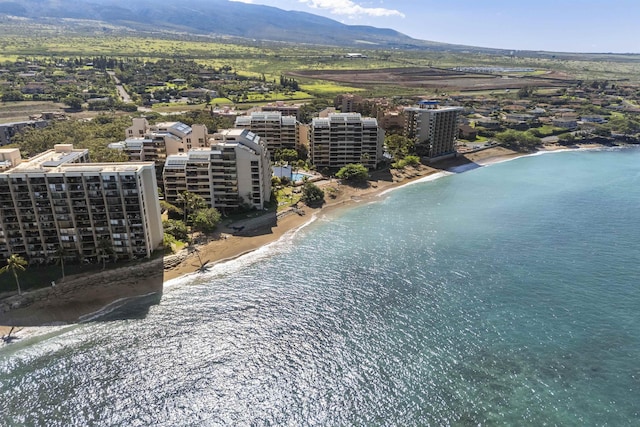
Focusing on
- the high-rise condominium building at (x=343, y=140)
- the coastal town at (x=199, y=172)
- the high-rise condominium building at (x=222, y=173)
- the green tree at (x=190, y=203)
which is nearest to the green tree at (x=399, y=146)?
the coastal town at (x=199, y=172)

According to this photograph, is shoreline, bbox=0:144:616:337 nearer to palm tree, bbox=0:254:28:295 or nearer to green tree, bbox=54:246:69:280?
palm tree, bbox=0:254:28:295

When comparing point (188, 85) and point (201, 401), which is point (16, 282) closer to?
point (201, 401)

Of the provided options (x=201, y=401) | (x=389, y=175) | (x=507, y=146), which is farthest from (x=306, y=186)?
(x=507, y=146)

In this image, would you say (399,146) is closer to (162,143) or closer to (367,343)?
(162,143)

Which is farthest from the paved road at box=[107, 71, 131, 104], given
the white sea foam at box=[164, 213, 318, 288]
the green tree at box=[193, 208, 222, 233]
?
the white sea foam at box=[164, 213, 318, 288]

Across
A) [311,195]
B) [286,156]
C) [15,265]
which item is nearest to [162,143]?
[286,156]

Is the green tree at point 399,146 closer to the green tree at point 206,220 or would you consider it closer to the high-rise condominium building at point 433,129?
the high-rise condominium building at point 433,129
